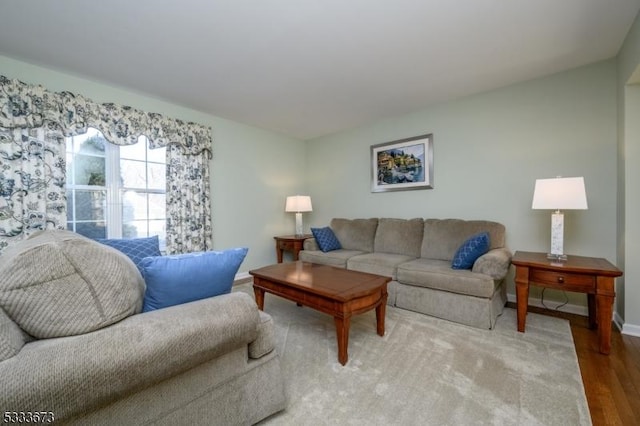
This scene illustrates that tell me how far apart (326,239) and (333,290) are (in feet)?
5.93

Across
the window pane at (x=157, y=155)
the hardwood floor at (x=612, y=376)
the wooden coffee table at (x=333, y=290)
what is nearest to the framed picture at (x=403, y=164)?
the wooden coffee table at (x=333, y=290)

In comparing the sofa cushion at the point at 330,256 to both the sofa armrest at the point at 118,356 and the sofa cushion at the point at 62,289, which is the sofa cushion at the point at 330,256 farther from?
the sofa cushion at the point at 62,289

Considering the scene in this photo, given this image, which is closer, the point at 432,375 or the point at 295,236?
the point at 432,375

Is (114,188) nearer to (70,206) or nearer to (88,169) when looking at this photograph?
(88,169)

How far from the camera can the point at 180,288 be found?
1204 mm

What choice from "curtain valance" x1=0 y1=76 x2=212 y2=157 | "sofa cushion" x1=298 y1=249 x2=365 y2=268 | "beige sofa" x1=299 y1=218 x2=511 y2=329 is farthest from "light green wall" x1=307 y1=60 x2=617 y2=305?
"curtain valance" x1=0 y1=76 x2=212 y2=157

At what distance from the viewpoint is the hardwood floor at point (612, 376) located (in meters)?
1.36

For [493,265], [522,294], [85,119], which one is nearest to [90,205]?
[85,119]

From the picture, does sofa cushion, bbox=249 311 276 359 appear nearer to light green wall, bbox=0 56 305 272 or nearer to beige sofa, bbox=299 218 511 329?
beige sofa, bbox=299 218 511 329

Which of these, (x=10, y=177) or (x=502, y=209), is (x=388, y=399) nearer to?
(x=502, y=209)

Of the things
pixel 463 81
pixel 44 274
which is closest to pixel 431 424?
pixel 44 274

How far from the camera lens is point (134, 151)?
3.12 meters

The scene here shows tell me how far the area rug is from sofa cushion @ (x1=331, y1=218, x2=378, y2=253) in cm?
142

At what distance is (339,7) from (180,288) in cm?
194
